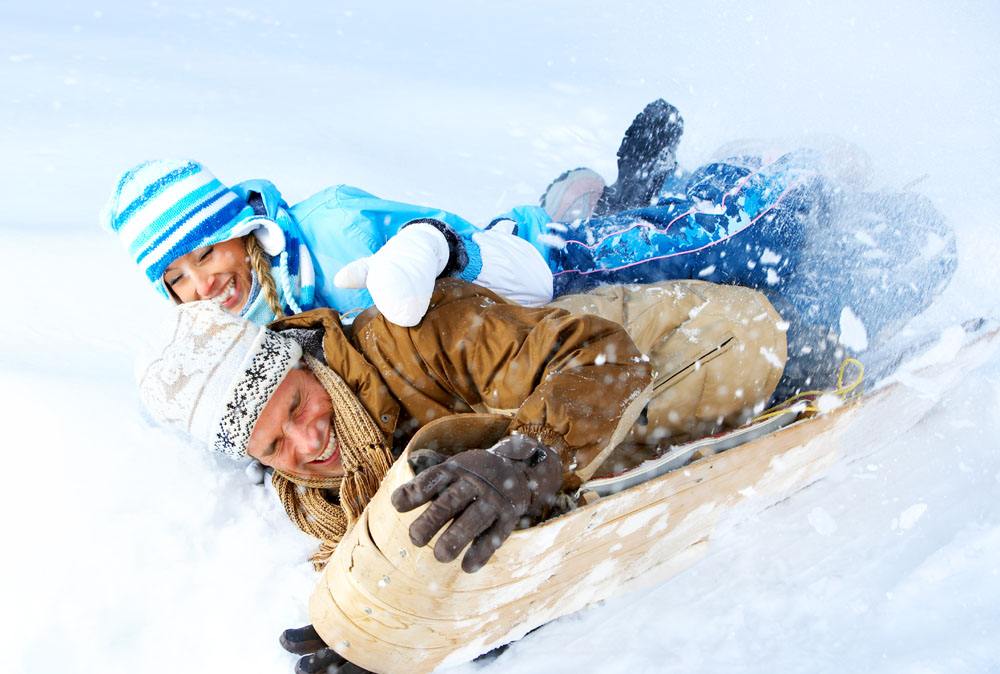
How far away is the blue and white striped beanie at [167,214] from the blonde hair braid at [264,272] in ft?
0.22

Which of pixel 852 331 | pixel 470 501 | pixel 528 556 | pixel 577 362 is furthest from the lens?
pixel 852 331

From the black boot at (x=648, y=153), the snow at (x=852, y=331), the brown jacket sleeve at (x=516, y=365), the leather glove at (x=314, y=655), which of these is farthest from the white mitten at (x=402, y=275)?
the black boot at (x=648, y=153)

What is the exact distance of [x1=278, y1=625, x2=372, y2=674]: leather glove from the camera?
153 cm

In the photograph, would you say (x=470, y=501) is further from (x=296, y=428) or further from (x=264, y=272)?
(x=264, y=272)

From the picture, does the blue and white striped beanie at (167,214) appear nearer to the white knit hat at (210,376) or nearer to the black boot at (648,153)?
the white knit hat at (210,376)

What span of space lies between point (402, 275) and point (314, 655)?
78cm

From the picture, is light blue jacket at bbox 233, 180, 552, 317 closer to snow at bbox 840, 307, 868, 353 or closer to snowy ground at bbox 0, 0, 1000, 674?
snowy ground at bbox 0, 0, 1000, 674

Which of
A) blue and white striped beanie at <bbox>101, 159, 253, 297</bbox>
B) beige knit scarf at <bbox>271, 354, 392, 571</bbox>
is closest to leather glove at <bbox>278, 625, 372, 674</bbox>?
beige knit scarf at <bbox>271, 354, 392, 571</bbox>

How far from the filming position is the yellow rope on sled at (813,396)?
1.97 meters

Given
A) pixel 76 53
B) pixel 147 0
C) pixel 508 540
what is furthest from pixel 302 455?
pixel 147 0

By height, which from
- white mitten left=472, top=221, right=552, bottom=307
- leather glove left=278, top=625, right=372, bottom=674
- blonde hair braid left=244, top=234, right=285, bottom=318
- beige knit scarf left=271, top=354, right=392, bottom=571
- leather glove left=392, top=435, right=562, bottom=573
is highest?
white mitten left=472, top=221, right=552, bottom=307

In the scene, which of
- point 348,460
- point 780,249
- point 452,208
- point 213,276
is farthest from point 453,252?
point 452,208

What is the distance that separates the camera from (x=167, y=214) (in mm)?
2123

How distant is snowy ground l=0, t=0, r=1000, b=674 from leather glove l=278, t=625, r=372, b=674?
0.06m
